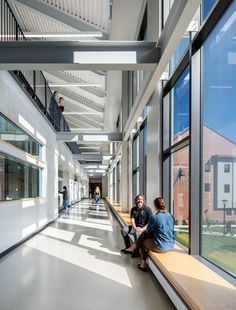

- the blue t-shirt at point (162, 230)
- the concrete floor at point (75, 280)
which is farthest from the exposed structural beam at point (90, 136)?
the blue t-shirt at point (162, 230)

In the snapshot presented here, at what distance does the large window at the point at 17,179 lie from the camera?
5.80 m

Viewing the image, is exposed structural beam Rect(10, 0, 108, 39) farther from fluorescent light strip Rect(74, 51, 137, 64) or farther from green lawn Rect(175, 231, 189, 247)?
green lawn Rect(175, 231, 189, 247)

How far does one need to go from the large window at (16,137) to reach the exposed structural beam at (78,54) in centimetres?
141

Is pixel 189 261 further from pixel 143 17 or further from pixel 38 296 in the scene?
pixel 143 17

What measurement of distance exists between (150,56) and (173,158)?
197cm

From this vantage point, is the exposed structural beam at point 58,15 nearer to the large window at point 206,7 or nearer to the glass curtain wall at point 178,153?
the glass curtain wall at point 178,153

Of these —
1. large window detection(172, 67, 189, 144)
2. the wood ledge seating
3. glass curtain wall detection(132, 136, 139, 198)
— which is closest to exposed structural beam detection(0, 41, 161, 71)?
large window detection(172, 67, 189, 144)

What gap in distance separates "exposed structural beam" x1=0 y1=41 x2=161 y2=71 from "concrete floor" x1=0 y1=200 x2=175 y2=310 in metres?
2.93

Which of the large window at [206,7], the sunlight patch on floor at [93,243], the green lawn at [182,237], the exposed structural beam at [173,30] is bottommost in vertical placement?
the sunlight patch on floor at [93,243]

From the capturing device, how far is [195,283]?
2943 mm

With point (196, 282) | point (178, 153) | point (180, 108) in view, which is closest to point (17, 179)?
point (178, 153)

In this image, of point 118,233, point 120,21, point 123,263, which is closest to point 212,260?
point 123,263

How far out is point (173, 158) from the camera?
5691mm

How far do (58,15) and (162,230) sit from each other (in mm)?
6579
